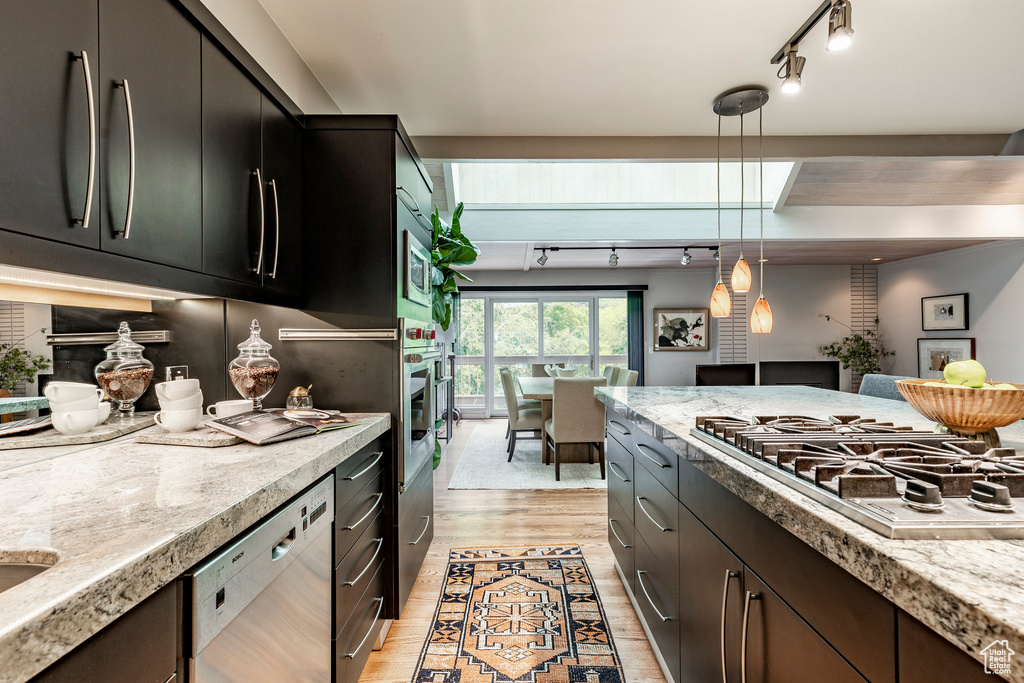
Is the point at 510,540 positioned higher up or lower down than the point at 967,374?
lower down

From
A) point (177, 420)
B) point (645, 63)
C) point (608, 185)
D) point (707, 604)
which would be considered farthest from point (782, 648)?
point (608, 185)

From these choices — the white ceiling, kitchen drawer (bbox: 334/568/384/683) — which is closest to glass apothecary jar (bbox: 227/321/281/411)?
kitchen drawer (bbox: 334/568/384/683)

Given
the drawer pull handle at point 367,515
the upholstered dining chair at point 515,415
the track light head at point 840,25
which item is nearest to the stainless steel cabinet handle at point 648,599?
the drawer pull handle at point 367,515

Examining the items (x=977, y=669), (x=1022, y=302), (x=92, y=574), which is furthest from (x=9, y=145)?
(x=1022, y=302)

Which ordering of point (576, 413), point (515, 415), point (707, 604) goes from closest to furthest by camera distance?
point (707, 604)
point (576, 413)
point (515, 415)

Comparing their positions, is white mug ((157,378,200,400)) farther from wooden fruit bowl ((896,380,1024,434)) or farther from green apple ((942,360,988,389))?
green apple ((942,360,988,389))

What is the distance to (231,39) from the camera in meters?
1.44

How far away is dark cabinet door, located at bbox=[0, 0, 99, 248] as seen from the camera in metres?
0.80

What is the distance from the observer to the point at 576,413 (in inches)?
163

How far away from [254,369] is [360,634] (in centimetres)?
101

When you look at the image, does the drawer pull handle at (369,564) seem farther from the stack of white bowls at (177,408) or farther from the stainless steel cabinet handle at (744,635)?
the stainless steel cabinet handle at (744,635)

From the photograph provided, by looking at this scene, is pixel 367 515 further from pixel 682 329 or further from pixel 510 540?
pixel 682 329

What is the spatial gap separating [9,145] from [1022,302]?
726 centimetres

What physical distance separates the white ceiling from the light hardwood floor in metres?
2.47
